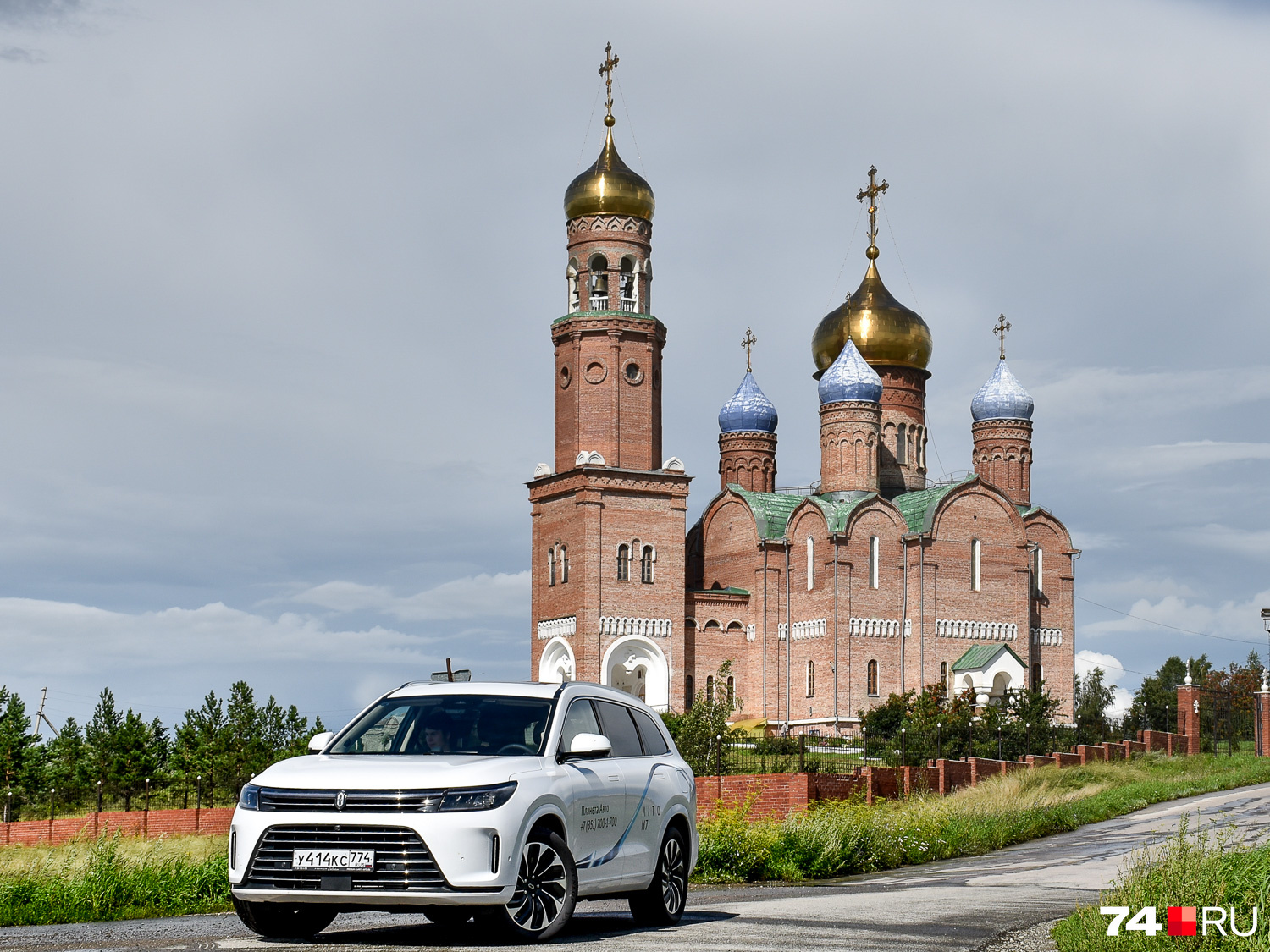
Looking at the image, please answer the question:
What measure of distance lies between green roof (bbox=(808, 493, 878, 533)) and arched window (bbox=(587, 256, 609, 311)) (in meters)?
10.1

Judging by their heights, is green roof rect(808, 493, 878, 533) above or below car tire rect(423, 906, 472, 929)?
above

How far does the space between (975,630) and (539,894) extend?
166 ft

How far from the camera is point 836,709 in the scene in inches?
2203

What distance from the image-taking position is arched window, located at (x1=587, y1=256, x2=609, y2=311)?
2216 inches

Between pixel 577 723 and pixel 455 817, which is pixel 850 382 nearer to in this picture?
pixel 577 723

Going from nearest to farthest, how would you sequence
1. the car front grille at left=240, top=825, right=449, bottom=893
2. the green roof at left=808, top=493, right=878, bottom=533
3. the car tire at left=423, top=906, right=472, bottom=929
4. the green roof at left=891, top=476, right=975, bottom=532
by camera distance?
the car front grille at left=240, top=825, right=449, bottom=893 → the car tire at left=423, top=906, right=472, bottom=929 → the green roof at left=808, top=493, right=878, bottom=533 → the green roof at left=891, top=476, right=975, bottom=532

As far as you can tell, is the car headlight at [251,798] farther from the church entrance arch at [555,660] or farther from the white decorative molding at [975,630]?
the white decorative molding at [975,630]

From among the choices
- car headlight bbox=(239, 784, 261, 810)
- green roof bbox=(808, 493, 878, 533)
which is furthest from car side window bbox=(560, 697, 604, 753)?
green roof bbox=(808, 493, 878, 533)

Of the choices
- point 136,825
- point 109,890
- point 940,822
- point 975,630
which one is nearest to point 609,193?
point 975,630

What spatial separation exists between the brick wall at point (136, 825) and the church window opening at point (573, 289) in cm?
2535

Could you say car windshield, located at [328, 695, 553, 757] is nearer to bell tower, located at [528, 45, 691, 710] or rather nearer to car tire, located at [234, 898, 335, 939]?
car tire, located at [234, 898, 335, 939]

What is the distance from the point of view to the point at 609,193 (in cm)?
5628

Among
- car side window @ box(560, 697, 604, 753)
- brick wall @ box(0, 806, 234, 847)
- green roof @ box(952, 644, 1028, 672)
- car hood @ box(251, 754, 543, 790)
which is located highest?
green roof @ box(952, 644, 1028, 672)

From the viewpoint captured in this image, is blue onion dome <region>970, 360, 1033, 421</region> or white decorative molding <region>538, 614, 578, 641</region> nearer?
white decorative molding <region>538, 614, 578, 641</region>
